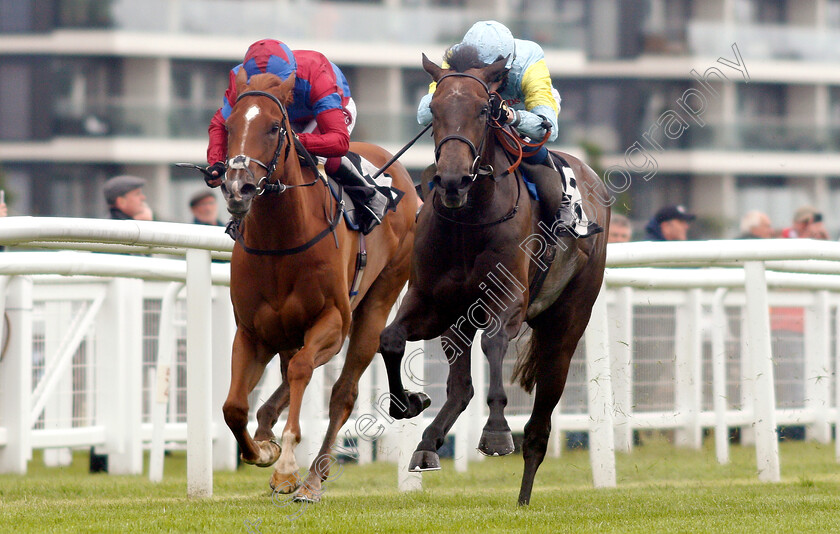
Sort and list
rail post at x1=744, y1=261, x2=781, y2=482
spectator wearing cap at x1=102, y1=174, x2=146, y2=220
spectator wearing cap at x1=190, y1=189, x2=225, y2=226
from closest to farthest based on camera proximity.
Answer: rail post at x1=744, y1=261, x2=781, y2=482
spectator wearing cap at x1=102, y1=174, x2=146, y2=220
spectator wearing cap at x1=190, y1=189, x2=225, y2=226

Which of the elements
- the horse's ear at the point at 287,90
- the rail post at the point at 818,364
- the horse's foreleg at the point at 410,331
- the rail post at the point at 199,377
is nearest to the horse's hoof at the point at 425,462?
the horse's foreleg at the point at 410,331

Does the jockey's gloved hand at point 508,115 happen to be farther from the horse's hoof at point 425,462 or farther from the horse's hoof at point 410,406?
the horse's hoof at point 425,462

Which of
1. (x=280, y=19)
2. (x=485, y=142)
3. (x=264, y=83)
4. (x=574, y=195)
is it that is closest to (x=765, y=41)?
(x=280, y=19)

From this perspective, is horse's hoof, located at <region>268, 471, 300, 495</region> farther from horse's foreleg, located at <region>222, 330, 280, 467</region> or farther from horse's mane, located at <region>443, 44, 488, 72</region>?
horse's mane, located at <region>443, 44, 488, 72</region>

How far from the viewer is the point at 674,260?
699 cm

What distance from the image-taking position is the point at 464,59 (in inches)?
220

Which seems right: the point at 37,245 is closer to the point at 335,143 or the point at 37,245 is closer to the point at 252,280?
the point at 252,280

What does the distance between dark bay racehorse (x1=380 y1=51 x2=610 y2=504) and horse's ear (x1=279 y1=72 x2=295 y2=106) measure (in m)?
0.57

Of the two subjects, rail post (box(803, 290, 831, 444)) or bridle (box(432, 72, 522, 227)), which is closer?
bridle (box(432, 72, 522, 227))

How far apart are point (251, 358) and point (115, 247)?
0.77 m

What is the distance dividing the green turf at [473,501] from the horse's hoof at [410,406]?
15.3 inches

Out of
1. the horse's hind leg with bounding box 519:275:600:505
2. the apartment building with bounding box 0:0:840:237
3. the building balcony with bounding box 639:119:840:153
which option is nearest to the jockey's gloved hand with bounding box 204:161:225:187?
the horse's hind leg with bounding box 519:275:600:505

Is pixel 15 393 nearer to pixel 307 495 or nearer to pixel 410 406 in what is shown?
pixel 307 495

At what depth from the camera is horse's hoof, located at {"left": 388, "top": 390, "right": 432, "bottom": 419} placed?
5684mm
